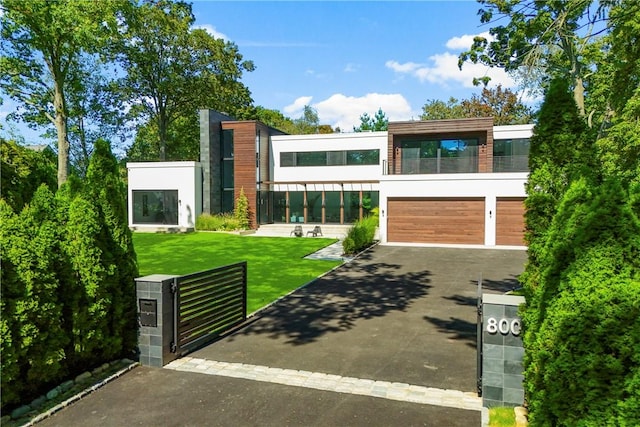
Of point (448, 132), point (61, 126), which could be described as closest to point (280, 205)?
point (448, 132)

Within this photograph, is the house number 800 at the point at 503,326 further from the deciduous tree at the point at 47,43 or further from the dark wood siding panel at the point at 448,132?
the deciduous tree at the point at 47,43

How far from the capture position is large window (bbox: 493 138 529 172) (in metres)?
22.9

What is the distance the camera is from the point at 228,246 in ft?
68.7

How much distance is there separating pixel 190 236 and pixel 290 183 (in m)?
8.53

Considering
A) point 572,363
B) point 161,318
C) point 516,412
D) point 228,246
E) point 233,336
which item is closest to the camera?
point 572,363

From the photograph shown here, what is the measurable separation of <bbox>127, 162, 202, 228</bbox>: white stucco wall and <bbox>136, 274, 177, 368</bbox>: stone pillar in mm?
22132

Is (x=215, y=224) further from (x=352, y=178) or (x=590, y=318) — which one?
(x=590, y=318)

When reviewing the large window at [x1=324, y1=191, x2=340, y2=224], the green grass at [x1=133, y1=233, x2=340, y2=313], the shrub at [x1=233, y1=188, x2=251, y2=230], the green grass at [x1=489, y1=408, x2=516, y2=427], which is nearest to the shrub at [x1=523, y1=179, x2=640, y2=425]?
the green grass at [x1=489, y1=408, x2=516, y2=427]

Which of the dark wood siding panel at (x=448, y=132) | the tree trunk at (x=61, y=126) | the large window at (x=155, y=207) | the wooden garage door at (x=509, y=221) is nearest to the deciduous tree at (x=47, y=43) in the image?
the tree trunk at (x=61, y=126)

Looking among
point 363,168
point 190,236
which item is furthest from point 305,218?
point 190,236

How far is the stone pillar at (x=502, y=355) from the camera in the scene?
4902 millimetres

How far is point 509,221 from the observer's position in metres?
21.1

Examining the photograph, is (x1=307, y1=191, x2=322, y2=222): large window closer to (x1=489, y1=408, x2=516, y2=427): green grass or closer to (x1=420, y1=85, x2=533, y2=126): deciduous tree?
(x1=420, y1=85, x2=533, y2=126): deciduous tree

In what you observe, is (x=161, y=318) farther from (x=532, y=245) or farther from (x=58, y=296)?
(x=532, y=245)
